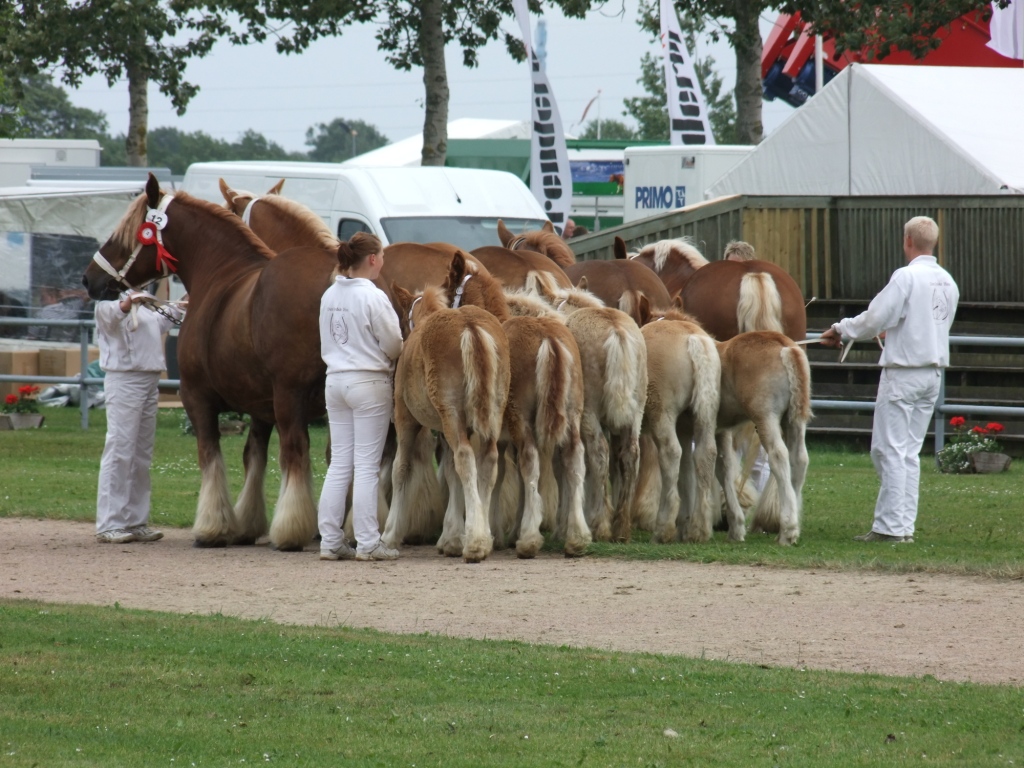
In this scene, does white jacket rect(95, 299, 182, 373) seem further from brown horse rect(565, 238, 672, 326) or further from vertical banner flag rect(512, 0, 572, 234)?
vertical banner flag rect(512, 0, 572, 234)

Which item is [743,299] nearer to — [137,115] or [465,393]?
[465,393]

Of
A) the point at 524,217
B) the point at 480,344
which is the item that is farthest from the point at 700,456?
the point at 524,217

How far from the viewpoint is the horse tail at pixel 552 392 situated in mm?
9633

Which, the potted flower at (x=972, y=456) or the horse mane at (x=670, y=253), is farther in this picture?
the potted flower at (x=972, y=456)

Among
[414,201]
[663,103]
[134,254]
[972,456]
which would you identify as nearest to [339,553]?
[134,254]

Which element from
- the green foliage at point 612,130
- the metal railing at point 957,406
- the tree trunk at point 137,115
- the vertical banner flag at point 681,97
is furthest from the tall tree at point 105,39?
the green foliage at point 612,130

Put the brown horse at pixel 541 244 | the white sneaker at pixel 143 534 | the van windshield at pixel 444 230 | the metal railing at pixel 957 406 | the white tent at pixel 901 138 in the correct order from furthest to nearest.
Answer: the van windshield at pixel 444 230
the white tent at pixel 901 138
the metal railing at pixel 957 406
the brown horse at pixel 541 244
the white sneaker at pixel 143 534

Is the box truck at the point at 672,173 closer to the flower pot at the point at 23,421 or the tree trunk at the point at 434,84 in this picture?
the tree trunk at the point at 434,84

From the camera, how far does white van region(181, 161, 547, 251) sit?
19.3 m

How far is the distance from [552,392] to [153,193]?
11.7 ft

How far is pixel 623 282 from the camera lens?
475 inches

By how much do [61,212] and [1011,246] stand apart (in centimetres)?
1418

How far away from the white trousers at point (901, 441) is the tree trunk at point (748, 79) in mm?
18270

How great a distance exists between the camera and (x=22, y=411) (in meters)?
20.9
